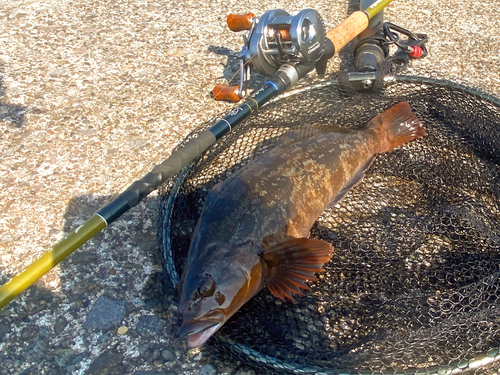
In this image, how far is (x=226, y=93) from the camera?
376 cm

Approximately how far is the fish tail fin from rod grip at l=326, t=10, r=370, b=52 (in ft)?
2.86

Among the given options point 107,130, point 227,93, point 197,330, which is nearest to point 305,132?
point 227,93

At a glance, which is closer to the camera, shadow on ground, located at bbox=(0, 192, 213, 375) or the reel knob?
shadow on ground, located at bbox=(0, 192, 213, 375)

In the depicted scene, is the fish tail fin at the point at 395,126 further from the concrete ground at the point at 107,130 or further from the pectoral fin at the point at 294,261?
the concrete ground at the point at 107,130

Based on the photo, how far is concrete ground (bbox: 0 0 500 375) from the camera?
2531mm

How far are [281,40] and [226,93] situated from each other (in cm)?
67

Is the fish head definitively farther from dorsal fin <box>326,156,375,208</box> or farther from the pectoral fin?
dorsal fin <box>326,156,375,208</box>

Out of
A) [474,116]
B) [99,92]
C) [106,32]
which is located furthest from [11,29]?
[474,116]

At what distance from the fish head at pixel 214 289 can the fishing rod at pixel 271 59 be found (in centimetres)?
56

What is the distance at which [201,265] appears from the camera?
Result: 2.24 m

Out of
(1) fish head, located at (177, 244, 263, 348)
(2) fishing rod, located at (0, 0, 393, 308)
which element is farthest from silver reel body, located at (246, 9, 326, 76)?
(1) fish head, located at (177, 244, 263, 348)

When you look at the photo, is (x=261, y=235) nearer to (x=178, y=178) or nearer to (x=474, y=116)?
(x=178, y=178)

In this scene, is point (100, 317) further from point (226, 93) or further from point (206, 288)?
point (226, 93)

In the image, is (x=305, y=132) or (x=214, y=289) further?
(x=305, y=132)
